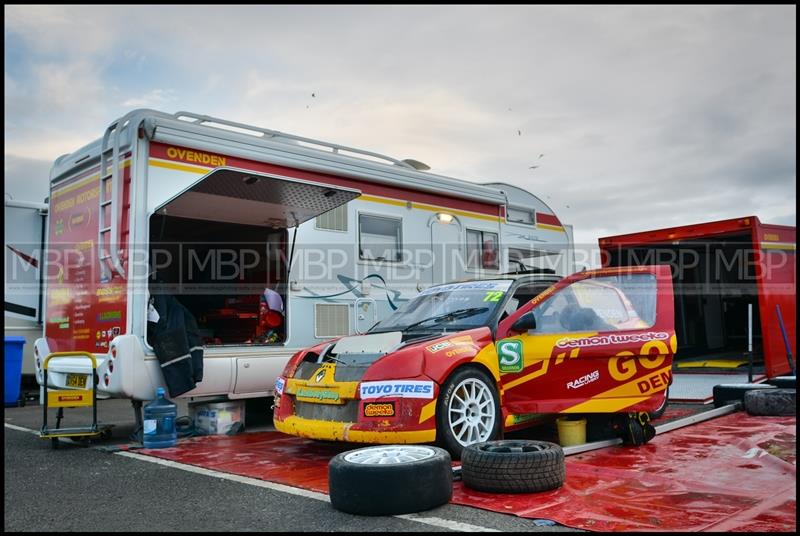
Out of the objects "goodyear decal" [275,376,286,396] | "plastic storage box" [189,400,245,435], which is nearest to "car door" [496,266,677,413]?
"goodyear decal" [275,376,286,396]

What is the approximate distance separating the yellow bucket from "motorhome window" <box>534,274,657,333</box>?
77 cm

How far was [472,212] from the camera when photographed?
34.5ft

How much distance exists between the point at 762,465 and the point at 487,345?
7.25ft

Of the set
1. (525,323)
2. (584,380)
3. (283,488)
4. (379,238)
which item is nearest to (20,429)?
(379,238)

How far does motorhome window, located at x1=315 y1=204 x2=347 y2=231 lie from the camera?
8828 millimetres

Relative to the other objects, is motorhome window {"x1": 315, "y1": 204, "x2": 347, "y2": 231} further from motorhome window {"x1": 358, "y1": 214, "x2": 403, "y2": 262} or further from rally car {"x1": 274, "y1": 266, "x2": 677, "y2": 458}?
rally car {"x1": 274, "y1": 266, "x2": 677, "y2": 458}

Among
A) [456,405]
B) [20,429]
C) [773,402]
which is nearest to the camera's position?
[456,405]

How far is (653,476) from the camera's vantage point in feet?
16.8

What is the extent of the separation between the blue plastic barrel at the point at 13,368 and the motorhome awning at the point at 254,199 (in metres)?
4.70

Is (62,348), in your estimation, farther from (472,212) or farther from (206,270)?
(472,212)

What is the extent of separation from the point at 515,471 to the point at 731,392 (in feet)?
14.9

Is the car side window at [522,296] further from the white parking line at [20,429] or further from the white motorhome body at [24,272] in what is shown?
the white motorhome body at [24,272]

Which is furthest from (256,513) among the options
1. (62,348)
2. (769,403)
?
(769,403)

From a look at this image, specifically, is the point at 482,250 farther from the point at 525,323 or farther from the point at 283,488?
the point at 283,488
